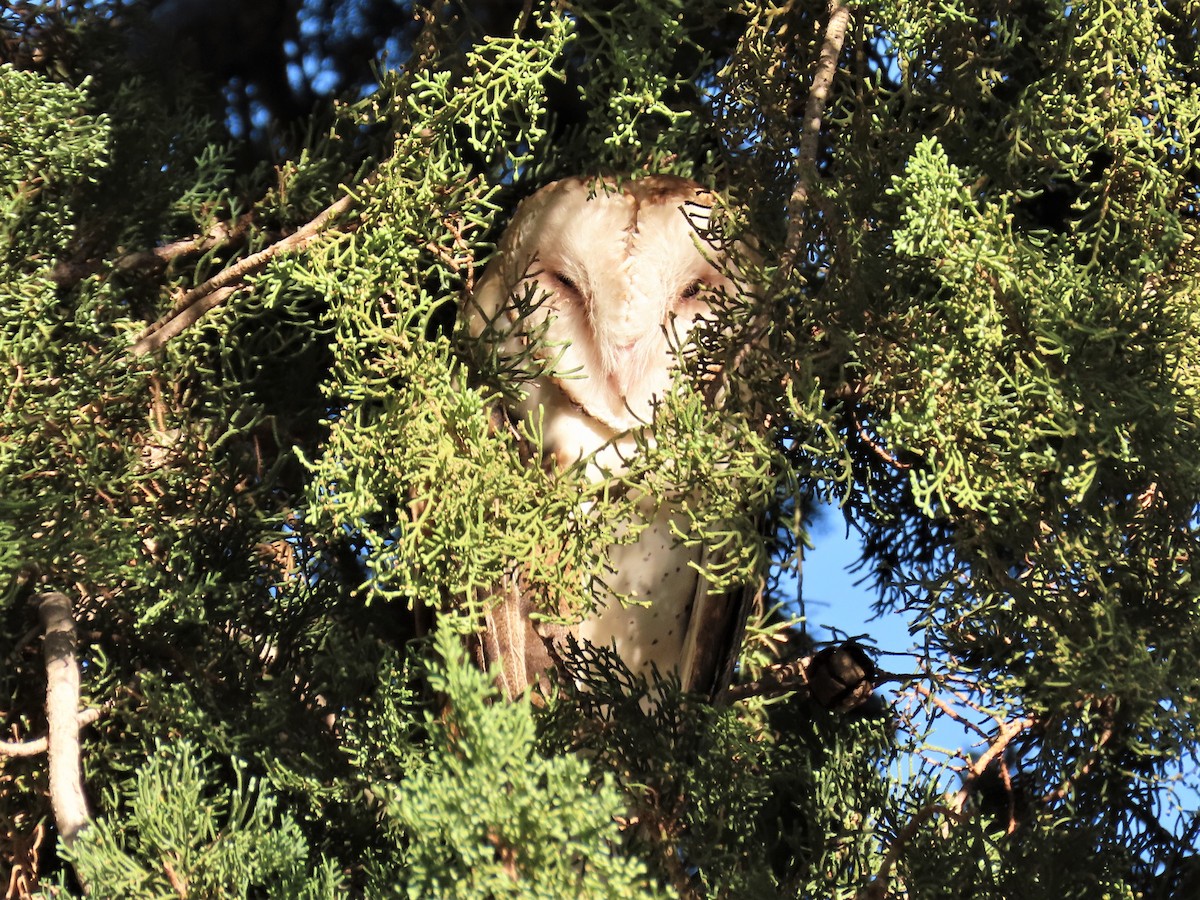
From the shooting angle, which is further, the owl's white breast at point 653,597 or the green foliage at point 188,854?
the owl's white breast at point 653,597

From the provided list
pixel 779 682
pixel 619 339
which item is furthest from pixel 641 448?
pixel 779 682

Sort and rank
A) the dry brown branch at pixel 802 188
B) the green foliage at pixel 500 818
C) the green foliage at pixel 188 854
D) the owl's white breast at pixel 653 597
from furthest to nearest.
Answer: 1. the owl's white breast at pixel 653 597
2. the dry brown branch at pixel 802 188
3. the green foliage at pixel 188 854
4. the green foliage at pixel 500 818

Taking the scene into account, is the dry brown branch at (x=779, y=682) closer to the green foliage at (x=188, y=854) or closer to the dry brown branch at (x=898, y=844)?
the dry brown branch at (x=898, y=844)

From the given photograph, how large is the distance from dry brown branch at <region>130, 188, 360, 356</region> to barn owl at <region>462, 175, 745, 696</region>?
13cm

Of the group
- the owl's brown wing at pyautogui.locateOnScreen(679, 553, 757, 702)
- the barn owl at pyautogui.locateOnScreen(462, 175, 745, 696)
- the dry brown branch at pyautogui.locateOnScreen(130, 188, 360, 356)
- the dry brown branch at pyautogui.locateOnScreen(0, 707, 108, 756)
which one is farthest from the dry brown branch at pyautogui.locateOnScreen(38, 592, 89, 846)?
the owl's brown wing at pyautogui.locateOnScreen(679, 553, 757, 702)

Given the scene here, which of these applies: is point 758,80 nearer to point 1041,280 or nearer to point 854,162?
point 854,162

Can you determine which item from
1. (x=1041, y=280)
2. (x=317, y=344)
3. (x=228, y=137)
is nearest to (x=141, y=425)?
(x=317, y=344)

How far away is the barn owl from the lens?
112 cm

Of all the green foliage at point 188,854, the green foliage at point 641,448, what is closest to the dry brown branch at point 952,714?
the green foliage at point 641,448

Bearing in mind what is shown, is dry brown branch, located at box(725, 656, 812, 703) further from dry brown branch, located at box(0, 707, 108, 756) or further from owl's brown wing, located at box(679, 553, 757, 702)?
dry brown branch, located at box(0, 707, 108, 756)

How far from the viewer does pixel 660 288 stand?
1.18 m

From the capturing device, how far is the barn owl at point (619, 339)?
1125 millimetres

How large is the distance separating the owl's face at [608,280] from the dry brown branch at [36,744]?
0.42m

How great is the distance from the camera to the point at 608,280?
46.1 inches
